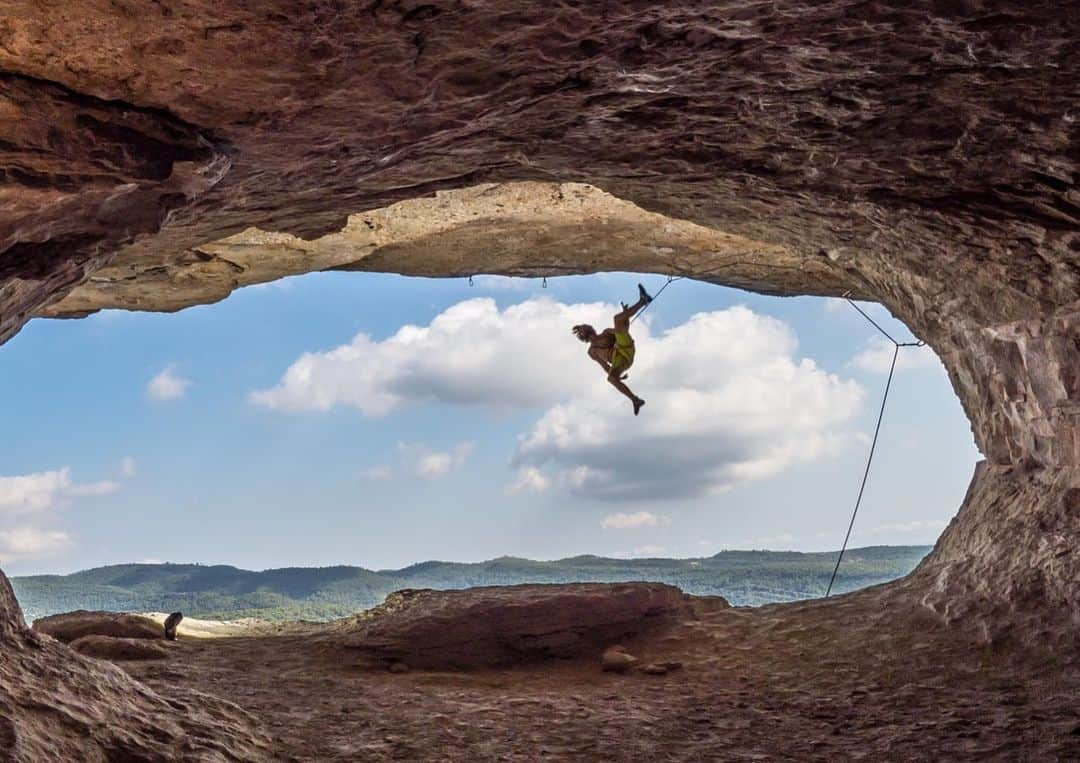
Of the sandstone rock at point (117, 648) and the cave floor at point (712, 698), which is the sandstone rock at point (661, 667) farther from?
the sandstone rock at point (117, 648)

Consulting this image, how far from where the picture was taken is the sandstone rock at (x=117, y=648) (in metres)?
7.24

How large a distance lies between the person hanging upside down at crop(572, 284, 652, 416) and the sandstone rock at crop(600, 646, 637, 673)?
323 cm

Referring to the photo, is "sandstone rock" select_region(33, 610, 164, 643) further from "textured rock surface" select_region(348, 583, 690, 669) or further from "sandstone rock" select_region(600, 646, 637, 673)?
"sandstone rock" select_region(600, 646, 637, 673)

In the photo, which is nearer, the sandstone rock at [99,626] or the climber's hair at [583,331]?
the sandstone rock at [99,626]

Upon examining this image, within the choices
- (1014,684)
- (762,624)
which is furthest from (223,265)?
(1014,684)

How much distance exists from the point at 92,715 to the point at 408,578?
1709 centimetres

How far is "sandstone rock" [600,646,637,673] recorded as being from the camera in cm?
716

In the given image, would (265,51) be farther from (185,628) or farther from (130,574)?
(130,574)

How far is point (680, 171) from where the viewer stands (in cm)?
589

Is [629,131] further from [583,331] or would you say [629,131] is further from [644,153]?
[583,331]

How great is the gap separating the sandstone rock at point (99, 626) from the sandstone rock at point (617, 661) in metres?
4.52

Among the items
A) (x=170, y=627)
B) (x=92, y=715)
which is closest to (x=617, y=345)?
(x=170, y=627)

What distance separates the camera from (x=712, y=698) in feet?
18.9

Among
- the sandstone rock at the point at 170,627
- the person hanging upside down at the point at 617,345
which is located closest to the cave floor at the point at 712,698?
the sandstone rock at the point at 170,627
